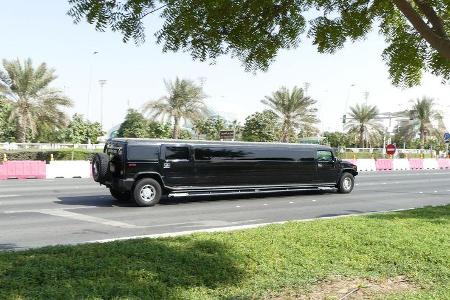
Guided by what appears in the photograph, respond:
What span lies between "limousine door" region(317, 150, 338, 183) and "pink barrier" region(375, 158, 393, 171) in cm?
2238

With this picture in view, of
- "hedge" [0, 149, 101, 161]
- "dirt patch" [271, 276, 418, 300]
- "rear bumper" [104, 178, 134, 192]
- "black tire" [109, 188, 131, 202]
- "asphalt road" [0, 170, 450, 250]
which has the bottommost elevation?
"dirt patch" [271, 276, 418, 300]

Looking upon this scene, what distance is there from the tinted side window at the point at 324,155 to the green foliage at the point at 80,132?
51372 millimetres

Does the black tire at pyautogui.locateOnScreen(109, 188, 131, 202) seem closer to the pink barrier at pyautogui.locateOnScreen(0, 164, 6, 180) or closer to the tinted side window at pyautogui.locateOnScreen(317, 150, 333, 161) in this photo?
the tinted side window at pyautogui.locateOnScreen(317, 150, 333, 161)

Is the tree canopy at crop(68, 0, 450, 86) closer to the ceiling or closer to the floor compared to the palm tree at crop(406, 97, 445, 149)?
closer to the floor

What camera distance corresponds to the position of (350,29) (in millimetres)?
5461

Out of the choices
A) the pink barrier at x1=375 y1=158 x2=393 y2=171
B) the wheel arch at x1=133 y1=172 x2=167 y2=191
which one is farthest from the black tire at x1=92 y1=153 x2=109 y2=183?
the pink barrier at x1=375 y1=158 x2=393 y2=171

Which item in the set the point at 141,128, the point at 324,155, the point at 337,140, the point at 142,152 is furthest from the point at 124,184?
the point at 337,140

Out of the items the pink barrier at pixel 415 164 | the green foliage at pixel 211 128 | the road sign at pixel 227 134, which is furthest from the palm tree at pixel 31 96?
the green foliage at pixel 211 128

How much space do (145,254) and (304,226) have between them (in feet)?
11.1

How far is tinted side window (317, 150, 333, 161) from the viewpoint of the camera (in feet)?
57.0

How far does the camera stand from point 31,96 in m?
36.7

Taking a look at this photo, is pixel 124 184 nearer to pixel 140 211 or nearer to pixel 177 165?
pixel 140 211

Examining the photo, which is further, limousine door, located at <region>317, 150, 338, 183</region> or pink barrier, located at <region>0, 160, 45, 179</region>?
pink barrier, located at <region>0, 160, 45, 179</region>

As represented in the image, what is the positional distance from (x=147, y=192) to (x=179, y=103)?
108ft
